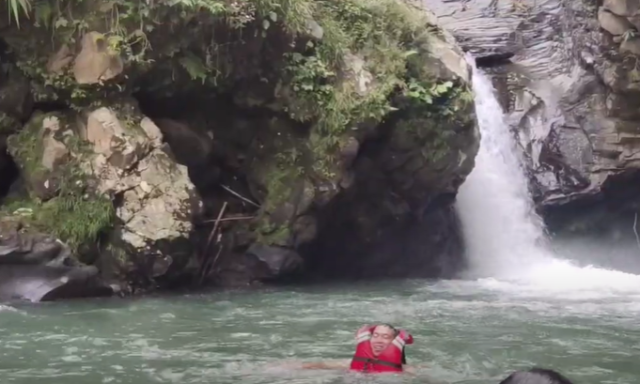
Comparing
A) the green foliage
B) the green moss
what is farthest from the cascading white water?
the green moss

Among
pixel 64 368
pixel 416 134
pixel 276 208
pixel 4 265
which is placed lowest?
pixel 64 368

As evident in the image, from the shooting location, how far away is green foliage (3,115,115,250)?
11.2 m

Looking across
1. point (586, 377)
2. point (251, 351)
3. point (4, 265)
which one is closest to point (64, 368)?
point (251, 351)

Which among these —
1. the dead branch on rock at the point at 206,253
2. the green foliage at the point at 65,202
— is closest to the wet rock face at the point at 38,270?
the green foliage at the point at 65,202

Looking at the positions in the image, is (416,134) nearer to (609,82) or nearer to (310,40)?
(310,40)

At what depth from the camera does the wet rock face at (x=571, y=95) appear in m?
16.1

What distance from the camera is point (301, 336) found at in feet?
26.7

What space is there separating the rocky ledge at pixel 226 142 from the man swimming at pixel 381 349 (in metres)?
5.62

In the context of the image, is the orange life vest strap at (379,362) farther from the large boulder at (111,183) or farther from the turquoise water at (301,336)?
the large boulder at (111,183)

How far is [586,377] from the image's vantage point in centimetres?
636

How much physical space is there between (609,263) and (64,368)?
13.4m

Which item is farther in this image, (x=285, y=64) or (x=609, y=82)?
(x=609, y=82)

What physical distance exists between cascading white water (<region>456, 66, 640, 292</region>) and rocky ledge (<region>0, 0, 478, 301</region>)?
2.09 ft

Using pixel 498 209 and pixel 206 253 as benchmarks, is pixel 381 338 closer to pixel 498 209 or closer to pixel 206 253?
pixel 206 253
